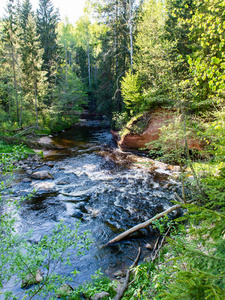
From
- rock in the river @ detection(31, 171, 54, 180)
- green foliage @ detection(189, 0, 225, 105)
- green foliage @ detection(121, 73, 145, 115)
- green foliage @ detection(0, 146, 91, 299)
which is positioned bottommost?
rock in the river @ detection(31, 171, 54, 180)

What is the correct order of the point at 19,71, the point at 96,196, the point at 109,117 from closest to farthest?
1. the point at 96,196
2. the point at 19,71
3. the point at 109,117

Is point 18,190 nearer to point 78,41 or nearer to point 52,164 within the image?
point 52,164

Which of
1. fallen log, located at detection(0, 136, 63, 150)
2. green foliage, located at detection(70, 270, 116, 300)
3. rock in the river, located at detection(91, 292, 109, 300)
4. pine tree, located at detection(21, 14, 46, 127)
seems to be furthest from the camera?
pine tree, located at detection(21, 14, 46, 127)

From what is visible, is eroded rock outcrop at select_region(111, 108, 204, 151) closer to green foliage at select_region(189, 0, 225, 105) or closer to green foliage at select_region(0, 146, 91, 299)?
green foliage at select_region(189, 0, 225, 105)

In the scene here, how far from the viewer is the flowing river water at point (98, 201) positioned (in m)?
4.98

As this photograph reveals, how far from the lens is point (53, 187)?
8.98 meters

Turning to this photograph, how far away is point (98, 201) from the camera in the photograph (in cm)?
775

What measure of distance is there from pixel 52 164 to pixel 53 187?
3240 mm

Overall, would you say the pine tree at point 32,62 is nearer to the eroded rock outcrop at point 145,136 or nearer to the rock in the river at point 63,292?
the eroded rock outcrop at point 145,136

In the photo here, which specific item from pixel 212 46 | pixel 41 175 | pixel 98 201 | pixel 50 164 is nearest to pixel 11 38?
pixel 50 164

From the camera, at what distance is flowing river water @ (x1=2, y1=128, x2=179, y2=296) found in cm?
498

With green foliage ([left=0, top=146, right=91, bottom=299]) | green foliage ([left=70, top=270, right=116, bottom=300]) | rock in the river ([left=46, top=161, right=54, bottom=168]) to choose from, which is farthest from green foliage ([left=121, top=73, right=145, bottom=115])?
green foliage ([left=70, top=270, right=116, bottom=300])

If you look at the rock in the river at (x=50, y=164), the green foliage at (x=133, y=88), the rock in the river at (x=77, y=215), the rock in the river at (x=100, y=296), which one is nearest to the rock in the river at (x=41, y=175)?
the rock in the river at (x=50, y=164)

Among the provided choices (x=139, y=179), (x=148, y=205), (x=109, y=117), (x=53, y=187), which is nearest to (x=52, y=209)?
(x=53, y=187)
